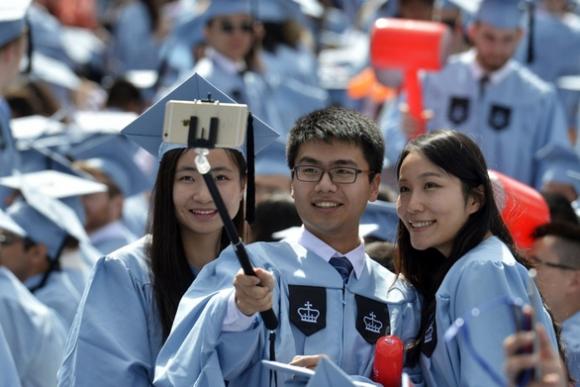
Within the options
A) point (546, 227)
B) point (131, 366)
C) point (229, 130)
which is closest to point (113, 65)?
point (546, 227)

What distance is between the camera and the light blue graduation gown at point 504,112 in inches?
353

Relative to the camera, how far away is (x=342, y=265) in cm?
512

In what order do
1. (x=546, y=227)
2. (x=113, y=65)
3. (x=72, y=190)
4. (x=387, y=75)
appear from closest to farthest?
1. (x=546, y=227)
2. (x=72, y=190)
3. (x=387, y=75)
4. (x=113, y=65)

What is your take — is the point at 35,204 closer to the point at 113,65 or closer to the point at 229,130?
the point at 229,130

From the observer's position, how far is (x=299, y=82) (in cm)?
1284

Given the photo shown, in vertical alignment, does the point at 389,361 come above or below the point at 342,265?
below

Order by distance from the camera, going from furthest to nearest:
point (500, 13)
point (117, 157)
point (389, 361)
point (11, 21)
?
point (117, 157) < point (500, 13) < point (11, 21) < point (389, 361)

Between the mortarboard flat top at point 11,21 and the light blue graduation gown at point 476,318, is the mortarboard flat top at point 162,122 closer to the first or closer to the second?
the light blue graduation gown at point 476,318

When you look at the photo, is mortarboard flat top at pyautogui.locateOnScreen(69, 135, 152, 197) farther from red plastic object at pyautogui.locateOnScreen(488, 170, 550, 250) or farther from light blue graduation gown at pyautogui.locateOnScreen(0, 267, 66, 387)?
red plastic object at pyautogui.locateOnScreen(488, 170, 550, 250)

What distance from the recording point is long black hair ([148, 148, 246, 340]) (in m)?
5.39

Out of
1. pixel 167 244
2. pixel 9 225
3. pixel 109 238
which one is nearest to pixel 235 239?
pixel 167 244

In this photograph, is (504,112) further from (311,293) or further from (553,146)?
(311,293)

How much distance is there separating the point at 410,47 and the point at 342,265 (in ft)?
11.4

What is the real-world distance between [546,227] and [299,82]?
6484 mm
